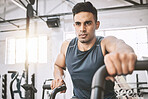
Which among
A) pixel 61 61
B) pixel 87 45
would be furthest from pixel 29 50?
pixel 87 45

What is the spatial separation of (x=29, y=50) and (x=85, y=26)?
19.7ft

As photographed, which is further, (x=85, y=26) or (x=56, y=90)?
(x=85, y=26)

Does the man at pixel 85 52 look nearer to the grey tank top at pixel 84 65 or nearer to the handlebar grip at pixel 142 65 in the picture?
the grey tank top at pixel 84 65

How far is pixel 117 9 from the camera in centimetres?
637

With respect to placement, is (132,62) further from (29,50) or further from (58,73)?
(29,50)

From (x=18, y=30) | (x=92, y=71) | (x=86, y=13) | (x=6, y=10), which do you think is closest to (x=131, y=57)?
(x=92, y=71)

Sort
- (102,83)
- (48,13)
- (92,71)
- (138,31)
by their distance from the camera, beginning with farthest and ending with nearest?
(48,13), (138,31), (92,71), (102,83)

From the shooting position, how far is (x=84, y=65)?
143 cm

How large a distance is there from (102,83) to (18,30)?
7635mm

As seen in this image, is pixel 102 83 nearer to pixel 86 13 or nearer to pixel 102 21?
pixel 86 13

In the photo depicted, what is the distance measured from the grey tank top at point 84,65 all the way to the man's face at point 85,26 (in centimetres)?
12

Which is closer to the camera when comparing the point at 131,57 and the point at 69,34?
the point at 131,57

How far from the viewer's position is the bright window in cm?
695

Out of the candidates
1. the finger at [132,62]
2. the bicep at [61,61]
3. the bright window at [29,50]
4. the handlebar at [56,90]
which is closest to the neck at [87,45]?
the bicep at [61,61]
